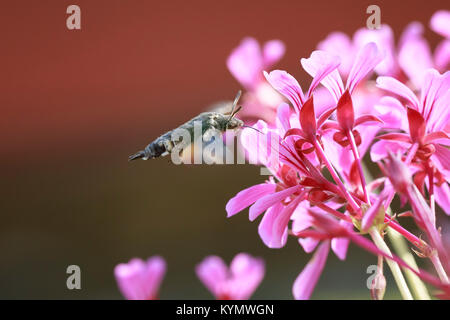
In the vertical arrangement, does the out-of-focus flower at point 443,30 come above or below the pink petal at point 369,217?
above

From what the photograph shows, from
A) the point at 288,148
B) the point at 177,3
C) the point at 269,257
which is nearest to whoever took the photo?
the point at 288,148

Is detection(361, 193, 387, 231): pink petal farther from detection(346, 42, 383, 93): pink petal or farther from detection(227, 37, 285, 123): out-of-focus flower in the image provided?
detection(227, 37, 285, 123): out-of-focus flower

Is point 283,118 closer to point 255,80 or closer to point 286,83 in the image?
point 286,83

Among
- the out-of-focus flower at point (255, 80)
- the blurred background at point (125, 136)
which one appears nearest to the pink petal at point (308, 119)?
the out-of-focus flower at point (255, 80)

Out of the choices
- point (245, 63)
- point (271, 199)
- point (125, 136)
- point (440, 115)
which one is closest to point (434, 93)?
point (440, 115)

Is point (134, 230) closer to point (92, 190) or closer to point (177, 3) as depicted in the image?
point (92, 190)

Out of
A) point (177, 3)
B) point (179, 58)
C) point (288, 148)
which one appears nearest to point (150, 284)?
point (288, 148)

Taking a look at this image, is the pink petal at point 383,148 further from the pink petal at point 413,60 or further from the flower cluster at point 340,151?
the pink petal at point 413,60
